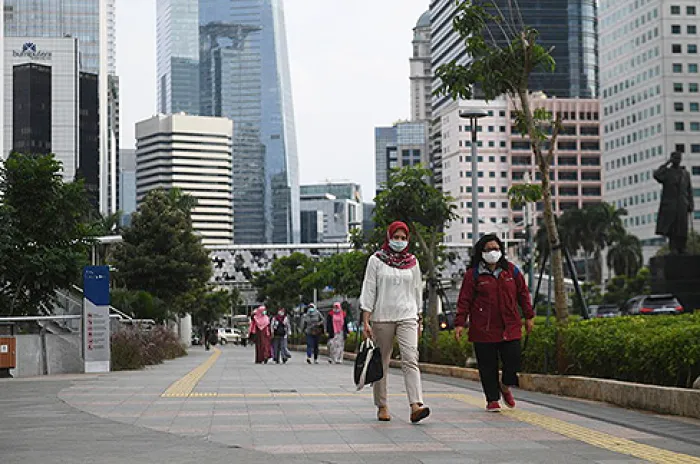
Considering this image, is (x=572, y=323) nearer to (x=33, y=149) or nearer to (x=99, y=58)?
(x=33, y=149)

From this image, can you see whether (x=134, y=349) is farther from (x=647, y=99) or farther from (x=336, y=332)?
(x=647, y=99)

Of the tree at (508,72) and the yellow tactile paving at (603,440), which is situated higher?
the tree at (508,72)

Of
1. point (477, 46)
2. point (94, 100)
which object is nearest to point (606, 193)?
point (94, 100)

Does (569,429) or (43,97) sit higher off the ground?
(43,97)

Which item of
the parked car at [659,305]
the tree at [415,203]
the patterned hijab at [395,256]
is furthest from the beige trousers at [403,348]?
the parked car at [659,305]

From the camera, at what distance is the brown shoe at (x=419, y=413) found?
408 inches

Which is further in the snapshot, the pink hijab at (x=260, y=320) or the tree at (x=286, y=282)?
the tree at (x=286, y=282)

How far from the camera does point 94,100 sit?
15275 centimetres

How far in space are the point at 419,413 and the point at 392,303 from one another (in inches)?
42.5

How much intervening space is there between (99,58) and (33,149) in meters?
30.7

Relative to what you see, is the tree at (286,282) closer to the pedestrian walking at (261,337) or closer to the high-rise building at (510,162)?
the pedestrian walking at (261,337)

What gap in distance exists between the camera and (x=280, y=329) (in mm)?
32906

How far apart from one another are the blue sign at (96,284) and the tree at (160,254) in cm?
2537

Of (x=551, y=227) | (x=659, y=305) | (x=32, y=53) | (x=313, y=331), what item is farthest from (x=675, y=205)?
(x=32, y=53)
